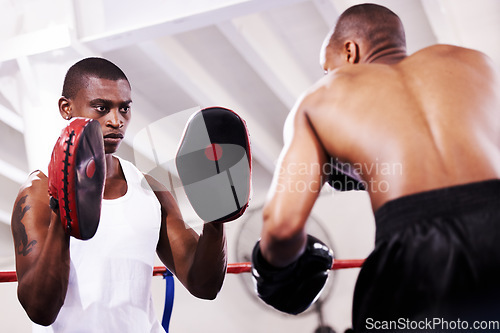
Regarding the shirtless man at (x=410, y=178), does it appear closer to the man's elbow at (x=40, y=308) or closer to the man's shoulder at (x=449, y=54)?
the man's shoulder at (x=449, y=54)

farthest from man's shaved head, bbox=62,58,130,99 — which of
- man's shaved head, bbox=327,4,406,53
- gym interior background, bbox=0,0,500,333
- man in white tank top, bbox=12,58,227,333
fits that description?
man's shaved head, bbox=327,4,406,53

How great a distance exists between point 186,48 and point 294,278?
3189 mm

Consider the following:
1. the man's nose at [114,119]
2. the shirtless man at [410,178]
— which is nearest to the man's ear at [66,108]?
the man's nose at [114,119]

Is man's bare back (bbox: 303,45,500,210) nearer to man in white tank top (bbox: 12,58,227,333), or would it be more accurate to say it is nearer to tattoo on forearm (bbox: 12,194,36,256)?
man in white tank top (bbox: 12,58,227,333)

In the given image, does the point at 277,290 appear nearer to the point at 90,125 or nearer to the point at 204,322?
the point at 90,125

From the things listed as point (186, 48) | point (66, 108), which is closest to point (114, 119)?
point (66, 108)

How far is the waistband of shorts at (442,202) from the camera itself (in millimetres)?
1024

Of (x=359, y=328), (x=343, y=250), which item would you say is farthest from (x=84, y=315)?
(x=343, y=250)

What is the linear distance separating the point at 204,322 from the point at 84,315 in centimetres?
561

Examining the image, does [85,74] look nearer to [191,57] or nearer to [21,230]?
[21,230]

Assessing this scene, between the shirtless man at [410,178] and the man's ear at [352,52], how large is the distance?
133 mm

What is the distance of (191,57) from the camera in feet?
13.8

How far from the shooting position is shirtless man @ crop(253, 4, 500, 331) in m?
0.99

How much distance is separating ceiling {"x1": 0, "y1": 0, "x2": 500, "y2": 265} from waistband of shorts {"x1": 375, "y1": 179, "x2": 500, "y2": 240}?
165 centimetres
